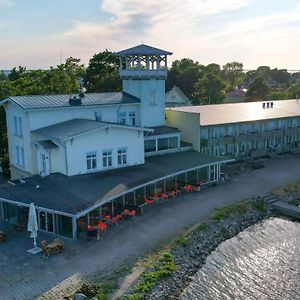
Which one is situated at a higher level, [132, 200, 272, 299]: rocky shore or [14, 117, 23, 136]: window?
[14, 117, 23, 136]: window

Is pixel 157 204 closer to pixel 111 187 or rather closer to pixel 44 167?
pixel 111 187

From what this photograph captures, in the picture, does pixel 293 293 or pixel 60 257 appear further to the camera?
pixel 60 257

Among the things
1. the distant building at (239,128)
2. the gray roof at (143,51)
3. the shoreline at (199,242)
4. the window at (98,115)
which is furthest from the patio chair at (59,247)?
the gray roof at (143,51)

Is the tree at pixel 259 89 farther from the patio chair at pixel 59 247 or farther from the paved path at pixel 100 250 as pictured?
the patio chair at pixel 59 247

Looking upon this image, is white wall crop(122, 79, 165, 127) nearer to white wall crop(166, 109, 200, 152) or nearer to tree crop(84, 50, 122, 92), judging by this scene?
white wall crop(166, 109, 200, 152)

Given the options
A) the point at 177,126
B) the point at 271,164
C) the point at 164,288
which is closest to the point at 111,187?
the point at 164,288

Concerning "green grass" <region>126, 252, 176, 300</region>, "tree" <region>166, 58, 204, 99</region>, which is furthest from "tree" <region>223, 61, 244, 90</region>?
"green grass" <region>126, 252, 176, 300</region>
